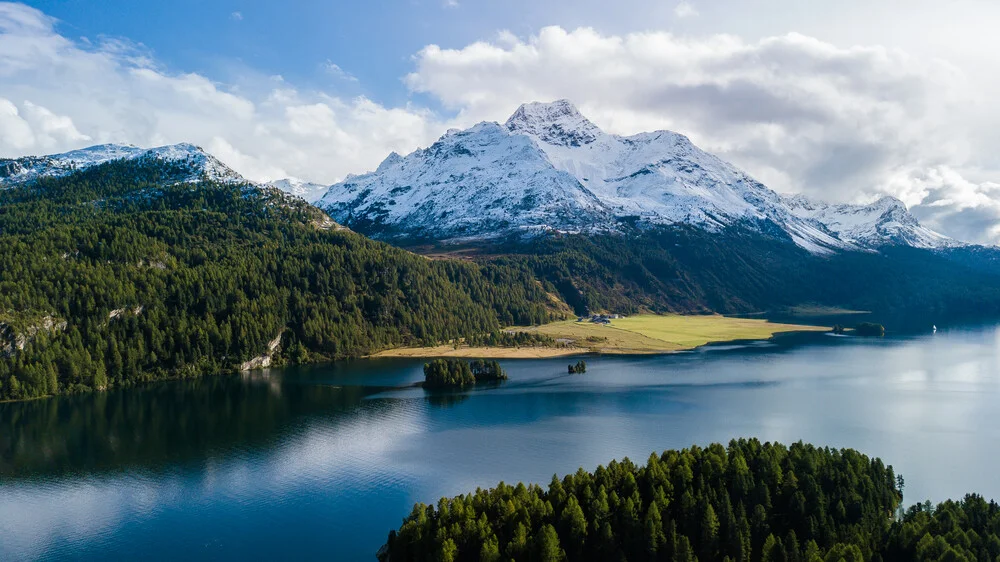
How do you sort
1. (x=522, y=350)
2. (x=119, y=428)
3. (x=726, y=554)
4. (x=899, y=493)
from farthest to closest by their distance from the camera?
(x=522, y=350) < (x=119, y=428) < (x=899, y=493) < (x=726, y=554)

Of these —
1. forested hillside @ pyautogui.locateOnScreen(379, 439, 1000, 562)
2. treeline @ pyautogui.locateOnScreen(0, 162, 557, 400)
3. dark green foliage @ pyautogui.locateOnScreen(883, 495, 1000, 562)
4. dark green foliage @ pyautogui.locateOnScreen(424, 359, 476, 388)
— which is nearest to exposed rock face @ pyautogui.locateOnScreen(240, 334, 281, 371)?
treeline @ pyautogui.locateOnScreen(0, 162, 557, 400)

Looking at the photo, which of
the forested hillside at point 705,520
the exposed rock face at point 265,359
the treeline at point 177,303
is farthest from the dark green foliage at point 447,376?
the forested hillside at point 705,520

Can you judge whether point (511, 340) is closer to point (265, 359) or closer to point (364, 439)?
point (265, 359)

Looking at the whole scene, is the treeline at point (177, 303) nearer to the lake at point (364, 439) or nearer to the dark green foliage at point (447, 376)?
the lake at point (364, 439)

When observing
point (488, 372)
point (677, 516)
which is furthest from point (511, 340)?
point (677, 516)

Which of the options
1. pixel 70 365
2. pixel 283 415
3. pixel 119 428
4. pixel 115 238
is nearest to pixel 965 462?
pixel 283 415

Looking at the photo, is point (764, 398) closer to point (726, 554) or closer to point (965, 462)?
point (965, 462)
